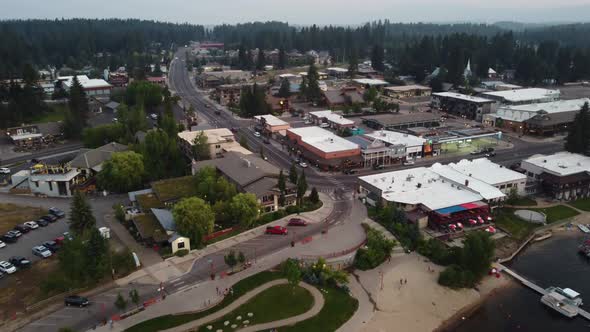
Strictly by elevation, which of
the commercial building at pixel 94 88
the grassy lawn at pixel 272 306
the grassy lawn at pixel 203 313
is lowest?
the grassy lawn at pixel 272 306

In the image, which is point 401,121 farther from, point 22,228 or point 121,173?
point 22,228

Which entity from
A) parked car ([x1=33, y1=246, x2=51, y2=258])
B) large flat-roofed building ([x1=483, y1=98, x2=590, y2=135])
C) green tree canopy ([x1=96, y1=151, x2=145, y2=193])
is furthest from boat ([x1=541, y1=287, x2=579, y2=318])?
large flat-roofed building ([x1=483, y1=98, x2=590, y2=135])

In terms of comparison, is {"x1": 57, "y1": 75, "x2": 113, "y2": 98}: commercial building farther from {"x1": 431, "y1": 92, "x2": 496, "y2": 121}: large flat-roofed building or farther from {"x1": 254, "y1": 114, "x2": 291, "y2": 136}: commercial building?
{"x1": 431, "y1": 92, "x2": 496, "y2": 121}: large flat-roofed building

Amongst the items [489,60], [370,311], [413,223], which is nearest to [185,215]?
[370,311]

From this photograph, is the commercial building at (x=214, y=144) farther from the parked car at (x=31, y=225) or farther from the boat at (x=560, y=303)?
the boat at (x=560, y=303)

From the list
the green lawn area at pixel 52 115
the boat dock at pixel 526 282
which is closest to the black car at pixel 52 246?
the boat dock at pixel 526 282
